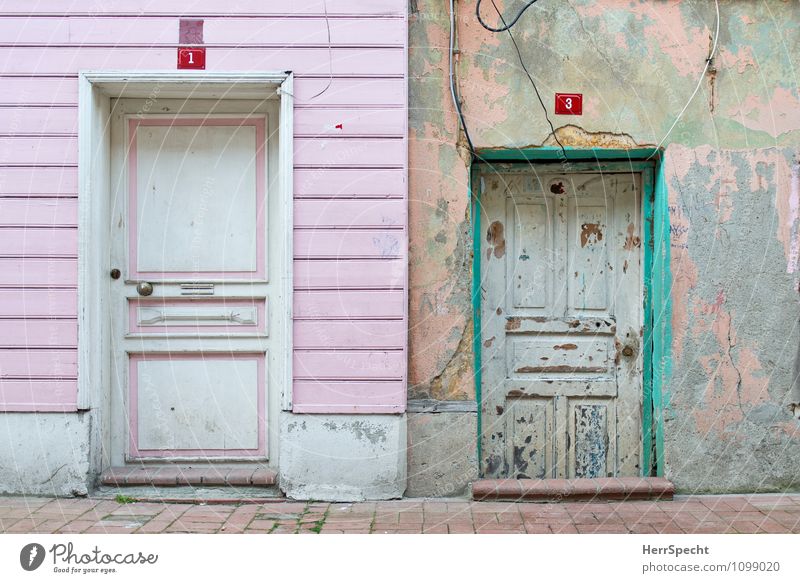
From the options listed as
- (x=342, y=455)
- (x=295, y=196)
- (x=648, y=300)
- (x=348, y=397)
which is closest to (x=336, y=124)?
(x=295, y=196)

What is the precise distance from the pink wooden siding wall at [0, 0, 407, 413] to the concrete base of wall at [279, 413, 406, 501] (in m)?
0.10

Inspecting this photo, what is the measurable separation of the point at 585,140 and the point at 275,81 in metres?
1.99

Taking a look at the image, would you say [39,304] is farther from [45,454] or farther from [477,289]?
[477,289]

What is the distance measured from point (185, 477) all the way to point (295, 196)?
74.7 inches

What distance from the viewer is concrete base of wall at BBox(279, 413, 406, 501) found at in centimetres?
556

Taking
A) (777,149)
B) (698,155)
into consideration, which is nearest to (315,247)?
(698,155)

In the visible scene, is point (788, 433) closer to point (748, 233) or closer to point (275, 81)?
point (748, 233)

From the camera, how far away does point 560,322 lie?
5.92m

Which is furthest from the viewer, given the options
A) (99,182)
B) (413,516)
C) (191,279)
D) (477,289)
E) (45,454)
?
(477,289)

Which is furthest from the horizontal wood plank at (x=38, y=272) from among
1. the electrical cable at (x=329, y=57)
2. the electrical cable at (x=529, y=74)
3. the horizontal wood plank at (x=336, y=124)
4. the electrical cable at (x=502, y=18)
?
the electrical cable at (x=529, y=74)

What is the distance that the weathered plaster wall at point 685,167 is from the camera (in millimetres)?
5723

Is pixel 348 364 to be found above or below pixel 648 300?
below

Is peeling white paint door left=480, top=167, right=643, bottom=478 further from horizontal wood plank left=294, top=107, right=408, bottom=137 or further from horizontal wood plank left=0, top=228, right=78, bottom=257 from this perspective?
horizontal wood plank left=0, top=228, right=78, bottom=257

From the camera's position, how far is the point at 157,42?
219 inches
